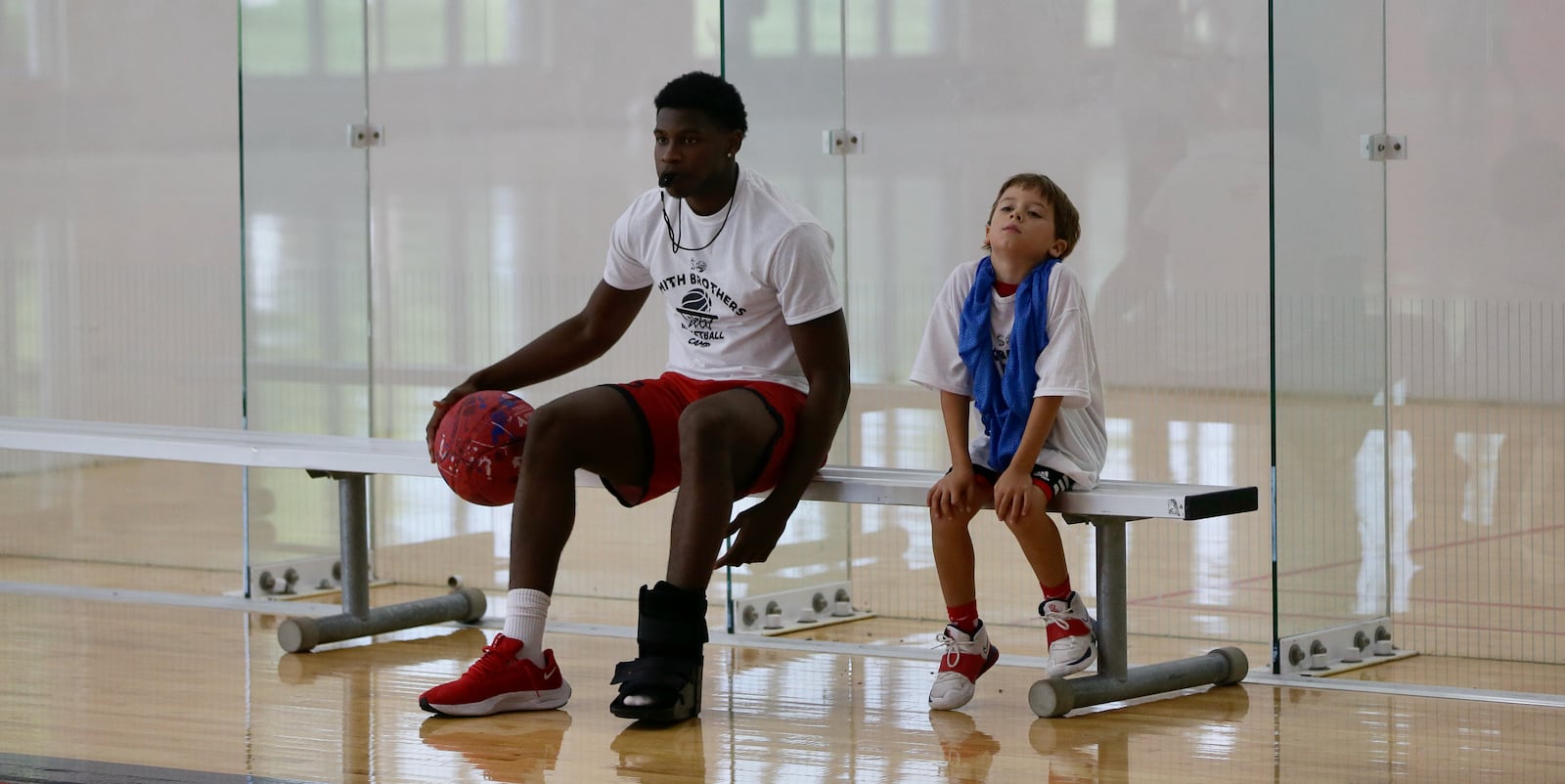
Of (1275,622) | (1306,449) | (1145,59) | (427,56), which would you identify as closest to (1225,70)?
(1145,59)

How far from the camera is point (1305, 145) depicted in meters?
3.61

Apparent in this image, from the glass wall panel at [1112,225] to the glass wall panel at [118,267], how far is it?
5.69 ft

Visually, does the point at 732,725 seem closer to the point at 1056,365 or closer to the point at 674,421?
the point at 674,421

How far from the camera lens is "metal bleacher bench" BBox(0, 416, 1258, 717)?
10.7 feet

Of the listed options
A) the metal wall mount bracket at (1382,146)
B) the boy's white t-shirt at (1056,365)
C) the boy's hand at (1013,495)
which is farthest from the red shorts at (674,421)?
the metal wall mount bracket at (1382,146)

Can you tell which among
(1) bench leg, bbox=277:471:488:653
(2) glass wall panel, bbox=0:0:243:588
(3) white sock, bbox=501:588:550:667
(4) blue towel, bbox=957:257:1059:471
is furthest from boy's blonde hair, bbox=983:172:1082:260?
(2) glass wall panel, bbox=0:0:243:588

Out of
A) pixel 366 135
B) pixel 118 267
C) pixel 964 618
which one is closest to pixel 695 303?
pixel 964 618

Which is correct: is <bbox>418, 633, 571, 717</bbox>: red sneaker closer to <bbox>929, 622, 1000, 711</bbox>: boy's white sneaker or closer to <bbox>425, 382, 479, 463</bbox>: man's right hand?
<bbox>425, 382, 479, 463</bbox>: man's right hand

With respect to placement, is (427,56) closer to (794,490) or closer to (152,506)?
(152,506)

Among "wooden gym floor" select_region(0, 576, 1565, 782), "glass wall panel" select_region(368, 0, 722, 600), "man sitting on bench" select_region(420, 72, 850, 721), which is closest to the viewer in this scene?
"wooden gym floor" select_region(0, 576, 1565, 782)

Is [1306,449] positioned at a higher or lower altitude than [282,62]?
lower

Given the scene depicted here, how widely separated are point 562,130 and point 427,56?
1.25 feet

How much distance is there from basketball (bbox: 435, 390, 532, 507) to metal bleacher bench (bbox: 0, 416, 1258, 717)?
0.51 ft

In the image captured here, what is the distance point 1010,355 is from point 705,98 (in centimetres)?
66
